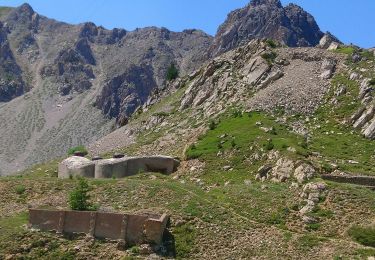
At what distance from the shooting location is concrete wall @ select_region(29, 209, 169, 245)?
3050cm

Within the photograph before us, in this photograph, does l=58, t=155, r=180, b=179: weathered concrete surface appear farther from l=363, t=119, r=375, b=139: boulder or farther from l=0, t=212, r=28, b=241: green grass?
l=363, t=119, r=375, b=139: boulder

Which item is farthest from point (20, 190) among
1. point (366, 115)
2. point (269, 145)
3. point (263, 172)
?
point (366, 115)

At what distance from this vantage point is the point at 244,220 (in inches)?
1308

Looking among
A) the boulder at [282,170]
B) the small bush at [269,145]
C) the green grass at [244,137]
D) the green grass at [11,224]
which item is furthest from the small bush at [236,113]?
the green grass at [11,224]

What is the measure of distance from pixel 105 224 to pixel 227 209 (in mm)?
7347

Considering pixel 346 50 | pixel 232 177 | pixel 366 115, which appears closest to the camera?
pixel 232 177

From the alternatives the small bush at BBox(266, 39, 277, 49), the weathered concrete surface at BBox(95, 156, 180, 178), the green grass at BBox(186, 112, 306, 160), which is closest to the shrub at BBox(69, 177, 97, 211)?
the weathered concrete surface at BBox(95, 156, 180, 178)

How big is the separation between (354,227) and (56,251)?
15.3m

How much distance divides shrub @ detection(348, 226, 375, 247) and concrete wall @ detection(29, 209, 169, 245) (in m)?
9.67

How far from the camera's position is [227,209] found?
113ft

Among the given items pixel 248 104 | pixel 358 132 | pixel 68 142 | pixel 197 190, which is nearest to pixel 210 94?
pixel 248 104

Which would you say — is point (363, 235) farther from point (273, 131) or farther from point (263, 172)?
point (273, 131)

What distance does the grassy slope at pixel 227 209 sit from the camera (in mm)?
30219

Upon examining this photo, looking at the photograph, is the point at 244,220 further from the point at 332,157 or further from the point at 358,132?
the point at 358,132
